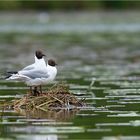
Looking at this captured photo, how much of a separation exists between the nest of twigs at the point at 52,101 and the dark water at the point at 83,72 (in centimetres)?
31

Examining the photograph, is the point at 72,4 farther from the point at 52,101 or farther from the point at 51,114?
the point at 51,114

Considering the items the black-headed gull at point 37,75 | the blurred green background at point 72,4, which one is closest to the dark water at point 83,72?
the black-headed gull at point 37,75

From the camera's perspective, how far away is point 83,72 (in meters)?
26.5

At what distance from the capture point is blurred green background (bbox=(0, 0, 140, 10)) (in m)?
70.8

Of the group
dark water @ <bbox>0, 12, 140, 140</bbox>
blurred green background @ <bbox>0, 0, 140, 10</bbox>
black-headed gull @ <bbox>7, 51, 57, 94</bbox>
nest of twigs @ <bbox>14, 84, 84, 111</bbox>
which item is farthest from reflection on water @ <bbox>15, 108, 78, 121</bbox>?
blurred green background @ <bbox>0, 0, 140, 10</bbox>

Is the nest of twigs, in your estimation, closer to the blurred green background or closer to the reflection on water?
the reflection on water

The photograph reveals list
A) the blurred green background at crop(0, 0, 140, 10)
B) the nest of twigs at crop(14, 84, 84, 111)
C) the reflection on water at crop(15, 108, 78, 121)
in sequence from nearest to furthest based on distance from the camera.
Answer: the reflection on water at crop(15, 108, 78, 121) < the nest of twigs at crop(14, 84, 84, 111) < the blurred green background at crop(0, 0, 140, 10)

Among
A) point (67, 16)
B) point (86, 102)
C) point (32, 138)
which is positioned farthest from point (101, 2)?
point (32, 138)

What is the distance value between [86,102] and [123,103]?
0.81m

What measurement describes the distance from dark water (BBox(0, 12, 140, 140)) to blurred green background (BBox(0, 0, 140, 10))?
471cm

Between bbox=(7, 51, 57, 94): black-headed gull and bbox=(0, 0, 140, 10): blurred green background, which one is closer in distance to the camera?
bbox=(7, 51, 57, 94): black-headed gull

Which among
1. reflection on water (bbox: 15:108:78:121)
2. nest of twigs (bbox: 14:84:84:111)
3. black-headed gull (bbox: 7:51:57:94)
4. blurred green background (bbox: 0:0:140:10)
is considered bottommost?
reflection on water (bbox: 15:108:78:121)

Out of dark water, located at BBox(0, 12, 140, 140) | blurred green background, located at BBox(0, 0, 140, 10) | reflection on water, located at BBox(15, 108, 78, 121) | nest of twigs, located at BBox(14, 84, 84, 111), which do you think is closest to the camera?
dark water, located at BBox(0, 12, 140, 140)

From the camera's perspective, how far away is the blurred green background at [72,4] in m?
70.8
